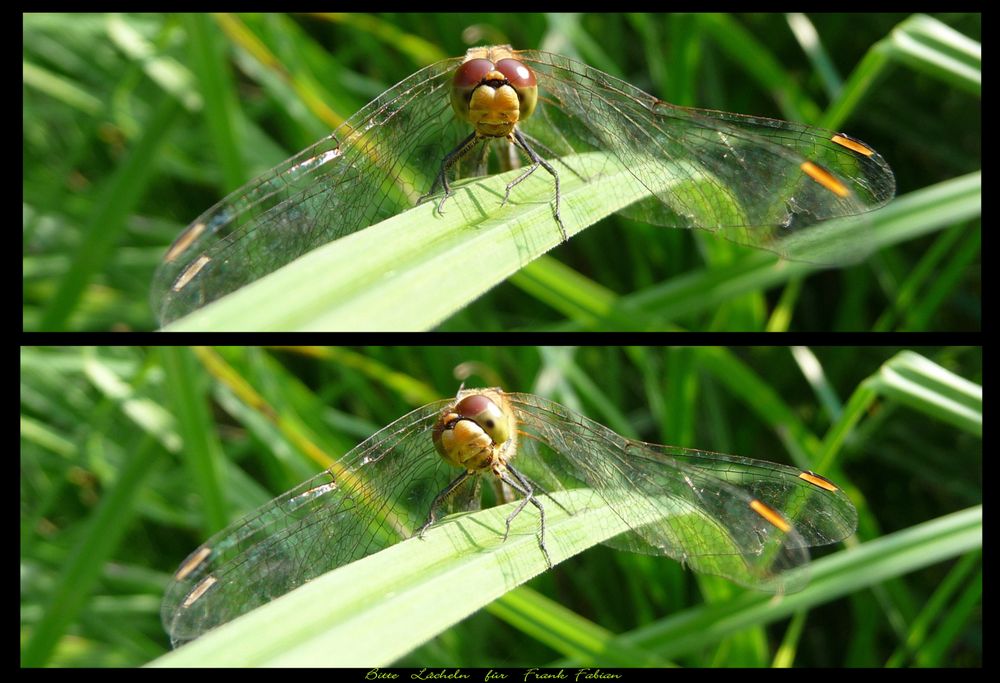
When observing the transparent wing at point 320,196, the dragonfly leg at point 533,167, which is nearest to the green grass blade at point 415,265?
the dragonfly leg at point 533,167

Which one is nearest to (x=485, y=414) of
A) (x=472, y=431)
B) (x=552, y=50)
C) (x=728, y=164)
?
(x=472, y=431)

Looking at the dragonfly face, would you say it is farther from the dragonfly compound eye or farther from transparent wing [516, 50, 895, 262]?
the dragonfly compound eye

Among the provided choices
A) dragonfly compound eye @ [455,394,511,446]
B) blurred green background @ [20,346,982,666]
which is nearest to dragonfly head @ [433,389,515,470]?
dragonfly compound eye @ [455,394,511,446]

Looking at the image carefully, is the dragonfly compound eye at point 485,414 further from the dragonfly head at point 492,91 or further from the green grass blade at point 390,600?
the dragonfly head at point 492,91

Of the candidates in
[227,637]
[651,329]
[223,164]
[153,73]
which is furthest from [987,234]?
[153,73]

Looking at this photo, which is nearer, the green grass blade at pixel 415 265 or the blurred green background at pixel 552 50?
the green grass blade at pixel 415 265

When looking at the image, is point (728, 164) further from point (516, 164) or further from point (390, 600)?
point (390, 600)
